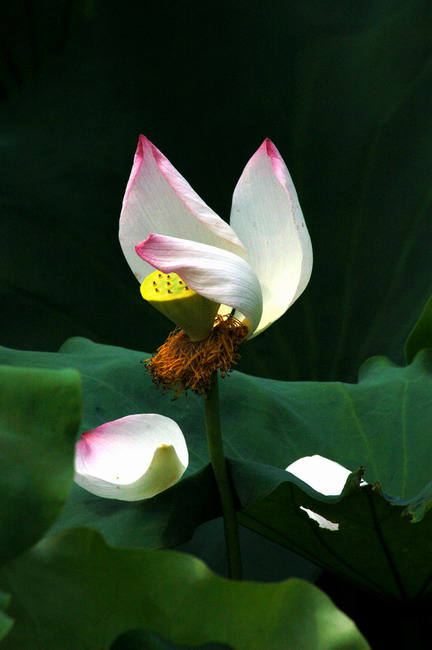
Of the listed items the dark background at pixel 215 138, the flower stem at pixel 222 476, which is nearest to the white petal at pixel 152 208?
the flower stem at pixel 222 476

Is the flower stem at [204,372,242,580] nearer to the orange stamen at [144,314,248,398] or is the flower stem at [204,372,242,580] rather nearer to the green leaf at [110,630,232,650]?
the orange stamen at [144,314,248,398]

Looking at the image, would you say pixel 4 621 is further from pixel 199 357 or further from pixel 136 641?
pixel 199 357

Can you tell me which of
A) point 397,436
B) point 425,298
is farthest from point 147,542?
point 425,298

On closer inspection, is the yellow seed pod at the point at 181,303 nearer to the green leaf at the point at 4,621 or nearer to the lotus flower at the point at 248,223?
the lotus flower at the point at 248,223

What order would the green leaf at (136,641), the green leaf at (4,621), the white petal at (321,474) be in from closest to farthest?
1. the green leaf at (4,621)
2. the green leaf at (136,641)
3. the white petal at (321,474)

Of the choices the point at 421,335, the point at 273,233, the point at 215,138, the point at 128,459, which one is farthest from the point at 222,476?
the point at 215,138

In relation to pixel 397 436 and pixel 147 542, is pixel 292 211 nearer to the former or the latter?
pixel 147 542
